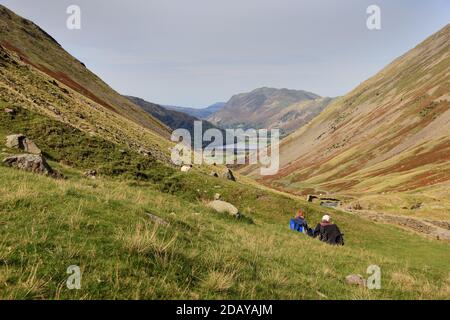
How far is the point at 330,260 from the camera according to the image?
14992 millimetres

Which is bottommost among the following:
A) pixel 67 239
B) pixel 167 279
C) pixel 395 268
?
pixel 395 268

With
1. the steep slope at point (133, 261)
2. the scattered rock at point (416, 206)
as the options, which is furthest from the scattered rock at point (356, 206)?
the steep slope at point (133, 261)

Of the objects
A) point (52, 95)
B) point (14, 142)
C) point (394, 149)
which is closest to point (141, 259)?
point (14, 142)

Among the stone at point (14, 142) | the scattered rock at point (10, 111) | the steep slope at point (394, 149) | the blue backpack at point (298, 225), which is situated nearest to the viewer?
the blue backpack at point (298, 225)

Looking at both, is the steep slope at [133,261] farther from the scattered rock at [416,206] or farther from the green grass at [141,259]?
the scattered rock at [416,206]

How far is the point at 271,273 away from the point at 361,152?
5907 inches

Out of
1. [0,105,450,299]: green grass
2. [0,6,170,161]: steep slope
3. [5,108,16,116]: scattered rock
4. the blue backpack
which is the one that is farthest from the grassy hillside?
[0,105,450,299]: green grass

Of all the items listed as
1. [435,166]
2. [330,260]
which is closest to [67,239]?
[330,260]

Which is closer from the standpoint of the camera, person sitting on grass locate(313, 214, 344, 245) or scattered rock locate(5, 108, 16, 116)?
person sitting on grass locate(313, 214, 344, 245)

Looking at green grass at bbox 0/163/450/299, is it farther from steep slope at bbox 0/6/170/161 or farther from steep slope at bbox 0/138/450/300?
steep slope at bbox 0/6/170/161

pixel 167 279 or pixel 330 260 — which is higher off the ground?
pixel 167 279

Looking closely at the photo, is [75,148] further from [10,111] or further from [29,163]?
[29,163]

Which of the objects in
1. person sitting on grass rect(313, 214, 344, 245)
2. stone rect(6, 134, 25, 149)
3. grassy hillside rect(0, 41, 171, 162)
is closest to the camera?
person sitting on grass rect(313, 214, 344, 245)

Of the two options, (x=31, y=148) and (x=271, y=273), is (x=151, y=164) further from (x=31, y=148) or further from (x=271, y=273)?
(x=271, y=273)
